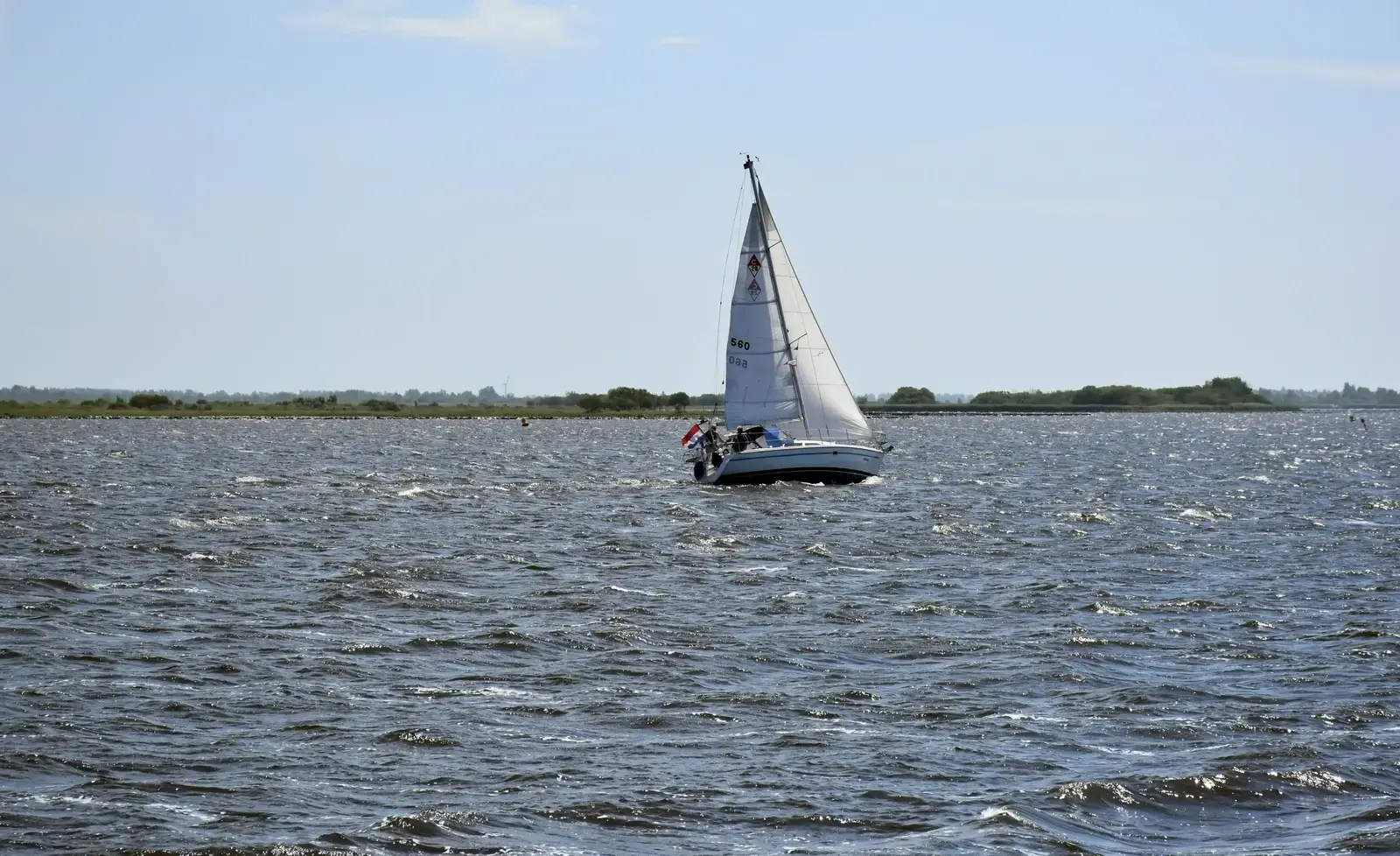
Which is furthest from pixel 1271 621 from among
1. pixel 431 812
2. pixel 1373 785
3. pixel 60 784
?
pixel 60 784

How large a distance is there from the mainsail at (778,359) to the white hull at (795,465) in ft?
5.99

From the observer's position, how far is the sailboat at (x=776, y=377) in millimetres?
56031

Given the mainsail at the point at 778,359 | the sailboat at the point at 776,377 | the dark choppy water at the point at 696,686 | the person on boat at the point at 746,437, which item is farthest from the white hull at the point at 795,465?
the dark choppy water at the point at 696,686

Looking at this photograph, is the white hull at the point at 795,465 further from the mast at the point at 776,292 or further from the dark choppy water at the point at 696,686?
the dark choppy water at the point at 696,686

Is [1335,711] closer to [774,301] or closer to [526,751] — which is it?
[526,751]

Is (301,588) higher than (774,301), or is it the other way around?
(774,301)

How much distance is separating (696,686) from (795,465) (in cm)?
3548

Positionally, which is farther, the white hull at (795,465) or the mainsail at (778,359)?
the mainsail at (778,359)

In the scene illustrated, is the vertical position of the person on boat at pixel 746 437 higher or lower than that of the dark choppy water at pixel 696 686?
higher

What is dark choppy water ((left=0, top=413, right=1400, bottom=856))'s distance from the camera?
12812 millimetres

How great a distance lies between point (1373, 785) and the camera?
13906mm

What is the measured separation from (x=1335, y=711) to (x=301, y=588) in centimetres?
1712

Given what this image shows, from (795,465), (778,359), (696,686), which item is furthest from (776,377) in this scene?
(696,686)

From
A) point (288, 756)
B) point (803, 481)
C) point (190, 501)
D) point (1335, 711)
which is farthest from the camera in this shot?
point (803, 481)
